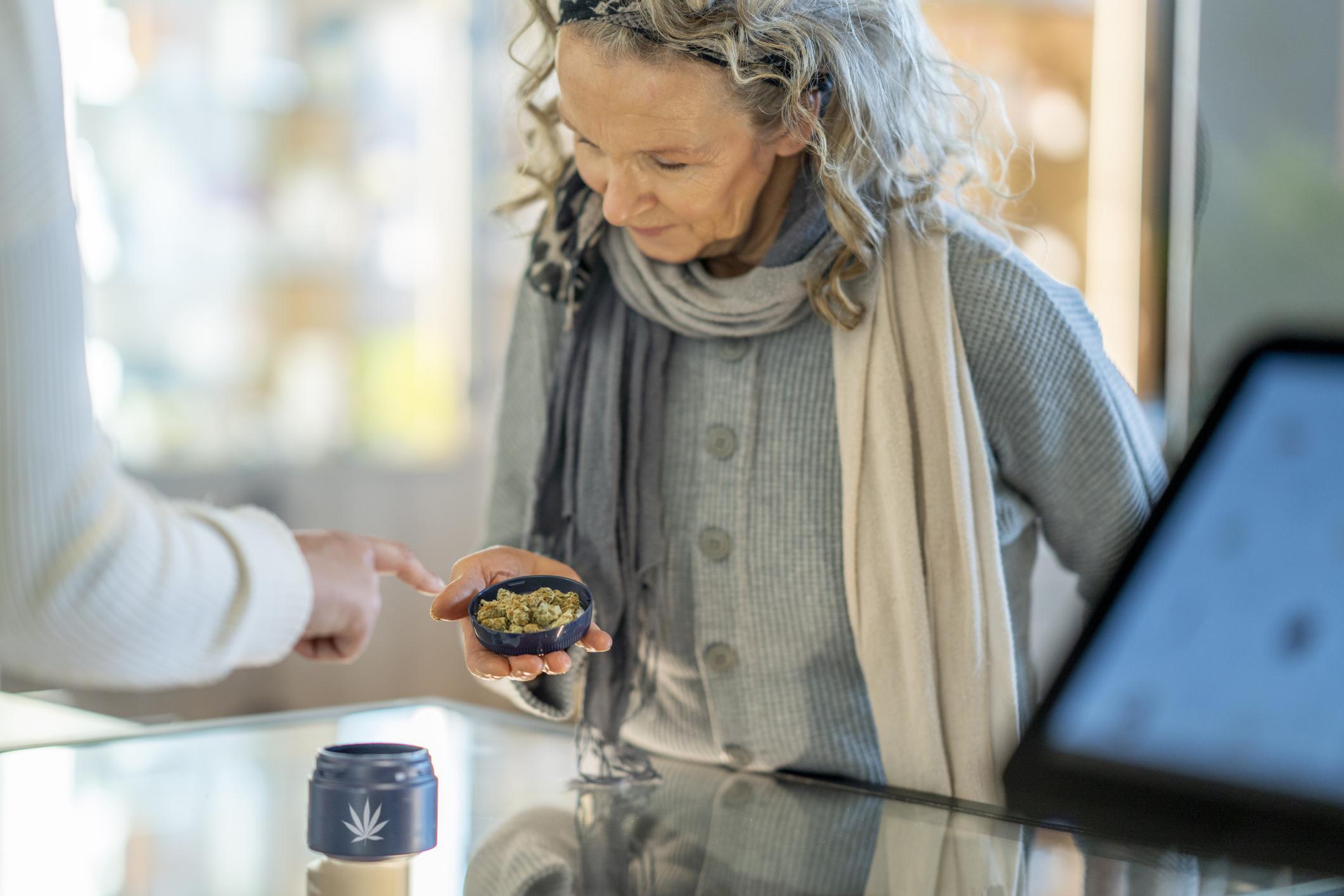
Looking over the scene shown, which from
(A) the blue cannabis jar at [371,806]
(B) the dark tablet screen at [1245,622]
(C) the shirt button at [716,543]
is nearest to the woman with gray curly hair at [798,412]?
(C) the shirt button at [716,543]

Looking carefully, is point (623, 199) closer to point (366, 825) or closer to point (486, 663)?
point (486, 663)

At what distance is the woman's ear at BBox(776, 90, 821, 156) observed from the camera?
1240 mm

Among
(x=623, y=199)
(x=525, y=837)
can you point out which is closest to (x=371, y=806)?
(x=525, y=837)

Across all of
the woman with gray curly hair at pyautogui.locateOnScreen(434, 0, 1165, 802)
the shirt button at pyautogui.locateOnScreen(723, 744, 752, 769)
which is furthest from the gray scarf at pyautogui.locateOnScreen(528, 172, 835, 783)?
the shirt button at pyautogui.locateOnScreen(723, 744, 752, 769)

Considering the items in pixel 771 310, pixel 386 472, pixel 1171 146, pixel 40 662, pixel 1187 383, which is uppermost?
pixel 1171 146

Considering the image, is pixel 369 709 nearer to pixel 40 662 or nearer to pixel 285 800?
pixel 285 800

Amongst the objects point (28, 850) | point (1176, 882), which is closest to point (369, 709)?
point (28, 850)

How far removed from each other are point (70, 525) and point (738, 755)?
740 mm

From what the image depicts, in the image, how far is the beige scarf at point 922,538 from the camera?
1255 mm

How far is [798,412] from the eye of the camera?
1354mm

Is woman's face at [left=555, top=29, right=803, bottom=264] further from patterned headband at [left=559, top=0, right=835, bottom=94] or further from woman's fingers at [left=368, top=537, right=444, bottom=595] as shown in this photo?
woman's fingers at [left=368, top=537, right=444, bottom=595]

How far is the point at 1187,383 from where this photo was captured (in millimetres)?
3361

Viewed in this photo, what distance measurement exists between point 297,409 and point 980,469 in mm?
2215

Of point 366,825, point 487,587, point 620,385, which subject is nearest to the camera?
point 366,825
